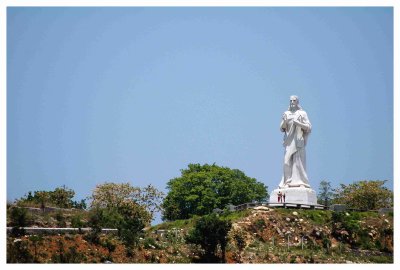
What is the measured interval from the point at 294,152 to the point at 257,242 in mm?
9112

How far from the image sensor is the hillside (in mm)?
40500

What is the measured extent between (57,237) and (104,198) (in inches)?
917

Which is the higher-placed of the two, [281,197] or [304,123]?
[304,123]

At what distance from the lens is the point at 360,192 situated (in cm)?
6825

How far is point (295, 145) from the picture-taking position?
54875 millimetres

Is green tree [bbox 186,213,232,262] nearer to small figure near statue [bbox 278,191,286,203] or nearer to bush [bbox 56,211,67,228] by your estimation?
bush [bbox 56,211,67,228]

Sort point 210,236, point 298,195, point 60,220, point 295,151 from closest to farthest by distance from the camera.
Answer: point 210,236, point 60,220, point 298,195, point 295,151

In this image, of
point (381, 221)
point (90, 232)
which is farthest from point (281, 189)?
point (90, 232)

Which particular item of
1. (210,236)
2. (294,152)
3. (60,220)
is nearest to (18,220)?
(60,220)

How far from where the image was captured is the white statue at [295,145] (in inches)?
2147

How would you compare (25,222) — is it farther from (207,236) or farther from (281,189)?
(281,189)

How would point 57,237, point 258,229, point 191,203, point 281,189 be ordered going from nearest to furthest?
point 57,237, point 258,229, point 281,189, point 191,203

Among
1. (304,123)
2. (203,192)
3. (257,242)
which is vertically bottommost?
(257,242)

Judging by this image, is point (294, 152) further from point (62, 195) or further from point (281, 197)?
point (62, 195)
